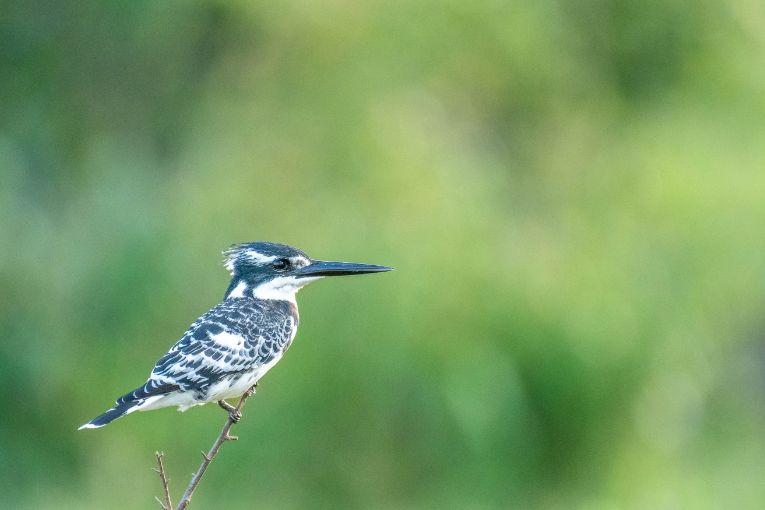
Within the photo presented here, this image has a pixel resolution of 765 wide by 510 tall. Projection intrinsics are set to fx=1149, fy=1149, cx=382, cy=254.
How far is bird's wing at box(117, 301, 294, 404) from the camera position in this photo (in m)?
2.54

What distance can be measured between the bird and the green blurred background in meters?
3.10

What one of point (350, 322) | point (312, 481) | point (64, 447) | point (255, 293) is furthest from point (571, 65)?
point (255, 293)

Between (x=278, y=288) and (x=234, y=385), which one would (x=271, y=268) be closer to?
(x=278, y=288)

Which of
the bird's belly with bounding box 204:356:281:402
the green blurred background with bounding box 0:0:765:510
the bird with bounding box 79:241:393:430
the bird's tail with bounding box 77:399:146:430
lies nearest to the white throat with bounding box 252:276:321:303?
the bird with bounding box 79:241:393:430

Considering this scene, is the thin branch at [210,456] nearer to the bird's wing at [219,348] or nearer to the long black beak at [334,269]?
the bird's wing at [219,348]

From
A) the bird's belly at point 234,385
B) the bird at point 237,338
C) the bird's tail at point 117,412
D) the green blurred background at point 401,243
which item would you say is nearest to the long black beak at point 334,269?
the bird at point 237,338

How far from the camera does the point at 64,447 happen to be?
23.3 ft

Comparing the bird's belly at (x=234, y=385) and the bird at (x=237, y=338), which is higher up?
the bird at (x=237, y=338)

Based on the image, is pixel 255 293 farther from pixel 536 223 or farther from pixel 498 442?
pixel 536 223

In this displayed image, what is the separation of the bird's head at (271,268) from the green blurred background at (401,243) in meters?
3.06

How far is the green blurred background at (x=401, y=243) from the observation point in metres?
6.41

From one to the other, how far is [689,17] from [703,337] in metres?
2.38

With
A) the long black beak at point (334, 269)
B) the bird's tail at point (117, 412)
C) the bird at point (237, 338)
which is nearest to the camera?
the bird's tail at point (117, 412)

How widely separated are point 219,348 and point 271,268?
34 centimetres
